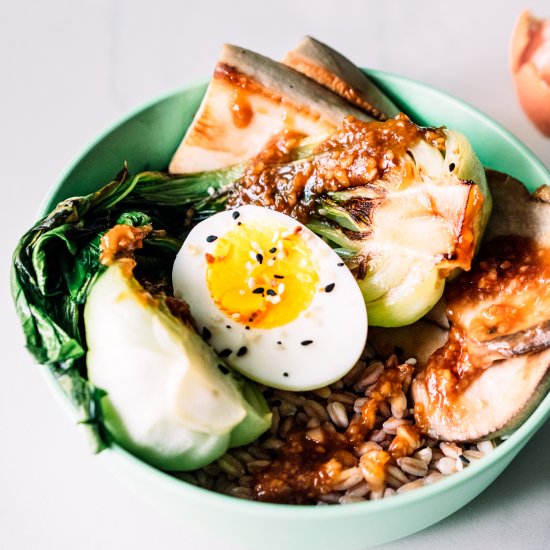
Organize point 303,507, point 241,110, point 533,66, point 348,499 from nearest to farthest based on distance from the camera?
point 303,507, point 348,499, point 241,110, point 533,66

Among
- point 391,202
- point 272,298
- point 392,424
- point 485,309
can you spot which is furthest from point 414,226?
point 392,424

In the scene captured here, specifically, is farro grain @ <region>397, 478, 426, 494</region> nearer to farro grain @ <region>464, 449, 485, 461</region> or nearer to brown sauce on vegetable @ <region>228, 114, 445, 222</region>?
farro grain @ <region>464, 449, 485, 461</region>

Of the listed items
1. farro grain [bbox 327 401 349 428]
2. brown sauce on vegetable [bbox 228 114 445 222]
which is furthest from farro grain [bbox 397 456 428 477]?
brown sauce on vegetable [bbox 228 114 445 222]

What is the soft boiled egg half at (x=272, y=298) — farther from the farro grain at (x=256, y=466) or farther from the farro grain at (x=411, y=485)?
the farro grain at (x=411, y=485)

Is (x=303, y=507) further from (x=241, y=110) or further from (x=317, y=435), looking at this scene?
(x=241, y=110)

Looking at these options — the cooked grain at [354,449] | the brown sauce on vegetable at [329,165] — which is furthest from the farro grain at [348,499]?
the brown sauce on vegetable at [329,165]

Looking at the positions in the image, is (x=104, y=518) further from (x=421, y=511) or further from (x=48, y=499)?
(x=421, y=511)
